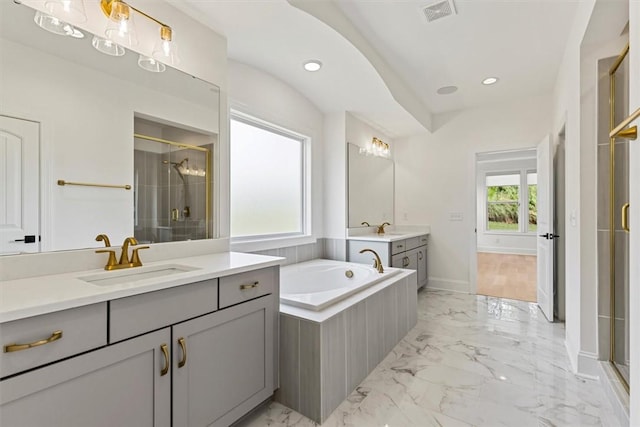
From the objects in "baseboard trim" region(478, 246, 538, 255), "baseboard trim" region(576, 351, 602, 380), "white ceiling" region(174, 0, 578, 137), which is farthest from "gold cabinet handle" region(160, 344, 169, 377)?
"baseboard trim" region(478, 246, 538, 255)

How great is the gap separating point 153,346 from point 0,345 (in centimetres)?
43

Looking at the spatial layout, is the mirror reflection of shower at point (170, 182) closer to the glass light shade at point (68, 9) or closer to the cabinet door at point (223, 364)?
the glass light shade at point (68, 9)

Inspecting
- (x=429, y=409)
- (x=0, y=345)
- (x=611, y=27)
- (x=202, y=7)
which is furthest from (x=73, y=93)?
(x=611, y=27)

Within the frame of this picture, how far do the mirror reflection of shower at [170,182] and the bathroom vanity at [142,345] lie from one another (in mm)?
254

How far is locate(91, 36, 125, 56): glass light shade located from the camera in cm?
145

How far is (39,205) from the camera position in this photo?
125cm

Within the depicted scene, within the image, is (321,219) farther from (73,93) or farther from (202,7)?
(73,93)

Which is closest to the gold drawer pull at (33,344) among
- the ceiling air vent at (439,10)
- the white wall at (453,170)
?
the ceiling air vent at (439,10)

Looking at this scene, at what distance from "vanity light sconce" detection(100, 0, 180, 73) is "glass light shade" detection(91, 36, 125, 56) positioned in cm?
2

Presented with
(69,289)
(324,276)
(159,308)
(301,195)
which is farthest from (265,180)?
(69,289)

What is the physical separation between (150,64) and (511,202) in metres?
8.24

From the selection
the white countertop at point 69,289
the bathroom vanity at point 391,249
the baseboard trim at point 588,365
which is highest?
the white countertop at point 69,289

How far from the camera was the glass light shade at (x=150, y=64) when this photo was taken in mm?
1629

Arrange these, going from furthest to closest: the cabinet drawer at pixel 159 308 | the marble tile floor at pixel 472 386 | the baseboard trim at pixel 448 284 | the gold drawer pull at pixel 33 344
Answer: the baseboard trim at pixel 448 284
the marble tile floor at pixel 472 386
the cabinet drawer at pixel 159 308
the gold drawer pull at pixel 33 344
